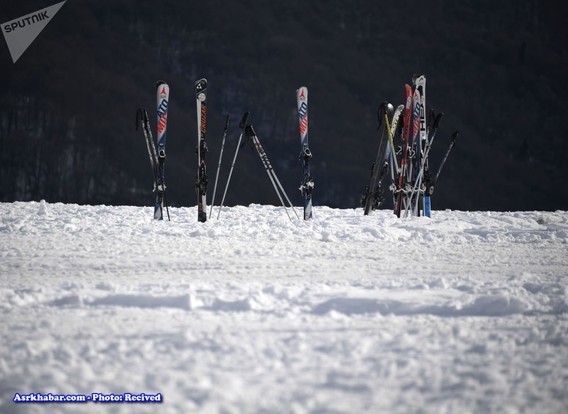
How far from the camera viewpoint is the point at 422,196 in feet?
44.7

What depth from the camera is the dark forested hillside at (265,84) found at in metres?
54.8

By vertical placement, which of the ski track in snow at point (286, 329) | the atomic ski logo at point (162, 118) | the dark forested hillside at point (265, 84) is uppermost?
the dark forested hillside at point (265, 84)

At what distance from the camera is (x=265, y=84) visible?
205ft

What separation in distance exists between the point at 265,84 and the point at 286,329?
59.9m

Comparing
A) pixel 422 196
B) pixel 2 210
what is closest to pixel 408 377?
pixel 422 196

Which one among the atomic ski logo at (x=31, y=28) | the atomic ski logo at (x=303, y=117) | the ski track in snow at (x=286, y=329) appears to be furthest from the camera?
the atomic ski logo at (x=31, y=28)

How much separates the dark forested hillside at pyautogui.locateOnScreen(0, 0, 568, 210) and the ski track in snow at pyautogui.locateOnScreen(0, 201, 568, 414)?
151 feet

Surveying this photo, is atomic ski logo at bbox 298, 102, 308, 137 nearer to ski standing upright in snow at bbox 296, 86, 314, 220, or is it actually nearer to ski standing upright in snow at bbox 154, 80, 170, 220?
ski standing upright in snow at bbox 296, 86, 314, 220

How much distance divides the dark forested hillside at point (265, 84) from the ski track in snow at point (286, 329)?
4592 centimetres

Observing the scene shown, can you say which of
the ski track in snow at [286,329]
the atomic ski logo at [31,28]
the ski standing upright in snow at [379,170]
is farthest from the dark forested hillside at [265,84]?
the ski track in snow at [286,329]

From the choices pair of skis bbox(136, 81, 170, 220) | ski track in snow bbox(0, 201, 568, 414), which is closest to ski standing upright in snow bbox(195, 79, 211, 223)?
pair of skis bbox(136, 81, 170, 220)

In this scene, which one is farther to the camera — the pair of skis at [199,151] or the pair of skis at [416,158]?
the pair of skis at [416,158]

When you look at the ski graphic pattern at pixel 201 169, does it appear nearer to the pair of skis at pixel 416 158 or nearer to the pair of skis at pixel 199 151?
the pair of skis at pixel 199 151

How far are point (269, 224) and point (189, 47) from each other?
56840 mm
